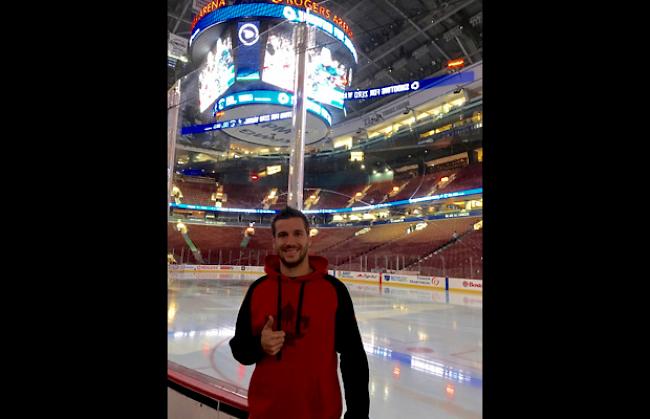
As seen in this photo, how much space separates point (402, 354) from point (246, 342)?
3302mm

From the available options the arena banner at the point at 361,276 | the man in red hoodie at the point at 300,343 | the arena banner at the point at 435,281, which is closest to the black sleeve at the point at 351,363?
the man in red hoodie at the point at 300,343

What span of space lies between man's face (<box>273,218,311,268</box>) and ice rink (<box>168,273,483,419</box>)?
1.65 metres

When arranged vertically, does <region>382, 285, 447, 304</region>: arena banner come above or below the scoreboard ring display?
below

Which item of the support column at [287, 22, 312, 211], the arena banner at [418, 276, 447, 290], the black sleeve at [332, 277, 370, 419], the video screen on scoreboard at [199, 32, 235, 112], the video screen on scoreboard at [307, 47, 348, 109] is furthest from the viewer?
the arena banner at [418, 276, 447, 290]

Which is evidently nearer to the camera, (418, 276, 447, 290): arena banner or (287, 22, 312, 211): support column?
(287, 22, 312, 211): support column

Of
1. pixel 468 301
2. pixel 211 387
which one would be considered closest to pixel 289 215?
pixel 211 387

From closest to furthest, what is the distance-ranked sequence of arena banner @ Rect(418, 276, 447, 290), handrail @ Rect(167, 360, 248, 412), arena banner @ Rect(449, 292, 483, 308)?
handrail @ Rect(167, 360, 248, 412)
arena banner @ Rect(449, 292, 483, 308)
arena banner @ Rect(418, 276, 447, 290)

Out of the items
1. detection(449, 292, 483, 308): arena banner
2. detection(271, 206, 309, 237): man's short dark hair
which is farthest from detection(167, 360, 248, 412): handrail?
detection(449, 292, 483, 308): arena banner

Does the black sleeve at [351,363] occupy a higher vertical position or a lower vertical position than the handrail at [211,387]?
higher

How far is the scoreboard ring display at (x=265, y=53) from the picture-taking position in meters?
6.77

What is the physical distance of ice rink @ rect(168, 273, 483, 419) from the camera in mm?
2807

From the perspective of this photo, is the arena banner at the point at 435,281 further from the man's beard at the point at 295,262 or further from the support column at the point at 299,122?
the man's beard at the point at 295,262

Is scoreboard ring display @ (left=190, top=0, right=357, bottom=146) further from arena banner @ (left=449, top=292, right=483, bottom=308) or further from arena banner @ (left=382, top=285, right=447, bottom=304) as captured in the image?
arena banner @ (left=449, top=292, right=483, bottom=308)
